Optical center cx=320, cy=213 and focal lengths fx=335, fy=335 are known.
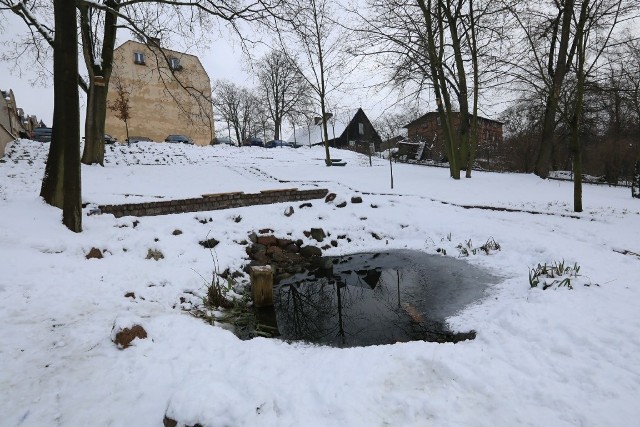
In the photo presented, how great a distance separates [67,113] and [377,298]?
6.63m

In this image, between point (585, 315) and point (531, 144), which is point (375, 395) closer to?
point (585, 315)

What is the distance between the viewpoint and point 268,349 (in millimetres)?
3744

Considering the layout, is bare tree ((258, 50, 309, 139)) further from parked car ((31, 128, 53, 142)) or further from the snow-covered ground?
the snow-covered ground

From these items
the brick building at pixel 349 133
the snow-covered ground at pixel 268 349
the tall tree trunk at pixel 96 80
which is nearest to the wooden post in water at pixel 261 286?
the snow-covered ground at pixel 268 349

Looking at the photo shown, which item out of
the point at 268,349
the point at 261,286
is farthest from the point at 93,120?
the point at 268,349

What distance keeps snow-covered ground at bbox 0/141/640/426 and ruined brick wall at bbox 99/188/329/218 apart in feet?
2.38

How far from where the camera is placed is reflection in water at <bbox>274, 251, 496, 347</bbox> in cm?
451

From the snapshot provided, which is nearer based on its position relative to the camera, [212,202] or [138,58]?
[212,202]

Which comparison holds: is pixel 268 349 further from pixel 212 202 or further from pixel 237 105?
pixel 237 105

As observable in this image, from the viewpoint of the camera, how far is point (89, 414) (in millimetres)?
2762

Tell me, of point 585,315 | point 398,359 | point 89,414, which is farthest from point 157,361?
point 585,315

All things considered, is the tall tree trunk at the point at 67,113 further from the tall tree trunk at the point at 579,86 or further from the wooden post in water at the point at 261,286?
the tall tree trunk at the point at 579,86

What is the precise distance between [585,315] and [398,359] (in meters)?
2.30

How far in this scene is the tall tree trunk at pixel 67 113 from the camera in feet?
20.2
